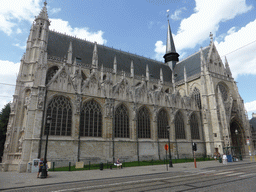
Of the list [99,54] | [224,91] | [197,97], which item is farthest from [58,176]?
[224,91]

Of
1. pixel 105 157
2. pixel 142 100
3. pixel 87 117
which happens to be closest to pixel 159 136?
pixel 142 100

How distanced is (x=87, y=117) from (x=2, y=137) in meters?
18.8

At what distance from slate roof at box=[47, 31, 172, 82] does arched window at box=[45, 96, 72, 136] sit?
39.7 ft

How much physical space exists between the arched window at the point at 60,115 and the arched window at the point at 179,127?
17.9m

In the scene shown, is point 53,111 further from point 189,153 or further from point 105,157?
point 189,153

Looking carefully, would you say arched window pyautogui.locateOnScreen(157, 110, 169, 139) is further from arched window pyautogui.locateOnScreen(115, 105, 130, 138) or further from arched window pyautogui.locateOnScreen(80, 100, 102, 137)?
arched window pyautogui.locateOnScreen(80, 100, 102, 137)

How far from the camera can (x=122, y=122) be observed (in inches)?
976

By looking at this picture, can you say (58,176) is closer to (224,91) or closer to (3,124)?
(3,124)

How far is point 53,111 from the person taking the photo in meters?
20.4

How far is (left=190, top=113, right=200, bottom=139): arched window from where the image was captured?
105ft

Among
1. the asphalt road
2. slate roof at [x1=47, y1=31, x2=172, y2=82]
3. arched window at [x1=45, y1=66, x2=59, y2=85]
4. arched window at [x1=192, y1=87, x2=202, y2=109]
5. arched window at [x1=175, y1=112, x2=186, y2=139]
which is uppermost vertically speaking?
slate roof at [x1=47, y1=31, x2=172, y2=82]

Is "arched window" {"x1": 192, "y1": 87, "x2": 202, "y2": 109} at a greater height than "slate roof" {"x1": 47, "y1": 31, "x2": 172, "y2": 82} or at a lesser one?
lesser

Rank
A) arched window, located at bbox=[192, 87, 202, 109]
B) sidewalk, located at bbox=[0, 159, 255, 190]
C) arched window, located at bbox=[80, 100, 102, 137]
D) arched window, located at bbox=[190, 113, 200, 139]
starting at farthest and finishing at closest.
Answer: arched window, located at bbox=[192, 87, 202, 109] < arched window, located at bbox=[190, 113, 200, 139] < arched window, located at bbox=[80, 100, 102, 137] < sidewalk, located at bbox=[0, 159, 255, 190]

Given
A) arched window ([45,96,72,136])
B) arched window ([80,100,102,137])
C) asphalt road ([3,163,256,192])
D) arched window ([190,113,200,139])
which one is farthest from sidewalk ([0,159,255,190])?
arched window ([190,113,200,139])
